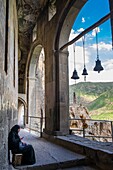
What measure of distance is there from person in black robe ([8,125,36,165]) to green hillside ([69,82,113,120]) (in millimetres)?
17158

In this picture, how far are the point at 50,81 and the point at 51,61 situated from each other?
0.81 m

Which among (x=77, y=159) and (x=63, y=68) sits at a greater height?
(x=63, y=68)

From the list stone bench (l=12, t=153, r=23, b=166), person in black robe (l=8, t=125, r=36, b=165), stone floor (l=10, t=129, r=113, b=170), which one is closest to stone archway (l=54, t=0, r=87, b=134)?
stone floor (l=10, t=129, r=113, b=170)

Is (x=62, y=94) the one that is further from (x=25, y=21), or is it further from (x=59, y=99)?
(x=25, y=21)

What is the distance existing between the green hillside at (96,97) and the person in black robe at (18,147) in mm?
17158

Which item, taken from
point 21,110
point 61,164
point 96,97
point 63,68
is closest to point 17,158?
point 61,164

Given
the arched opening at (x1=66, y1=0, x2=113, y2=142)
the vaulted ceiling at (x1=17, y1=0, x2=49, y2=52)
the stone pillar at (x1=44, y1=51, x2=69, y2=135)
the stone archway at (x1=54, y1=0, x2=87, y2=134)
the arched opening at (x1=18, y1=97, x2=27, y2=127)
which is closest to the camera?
the stone archway at (x1=54, y1=0, x2=87, y2=134)

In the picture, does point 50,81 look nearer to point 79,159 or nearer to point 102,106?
point 79,159

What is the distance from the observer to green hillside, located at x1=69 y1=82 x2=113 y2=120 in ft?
70.9

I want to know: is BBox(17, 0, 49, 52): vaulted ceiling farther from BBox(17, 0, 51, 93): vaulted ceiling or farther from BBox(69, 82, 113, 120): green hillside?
BBox(69, 82, 113, 120): green hillside

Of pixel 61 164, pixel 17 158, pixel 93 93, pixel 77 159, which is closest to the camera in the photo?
pixel 17 158

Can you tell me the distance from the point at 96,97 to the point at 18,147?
22.7 m

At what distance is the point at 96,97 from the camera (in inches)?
982

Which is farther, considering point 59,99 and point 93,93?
point 93,93
